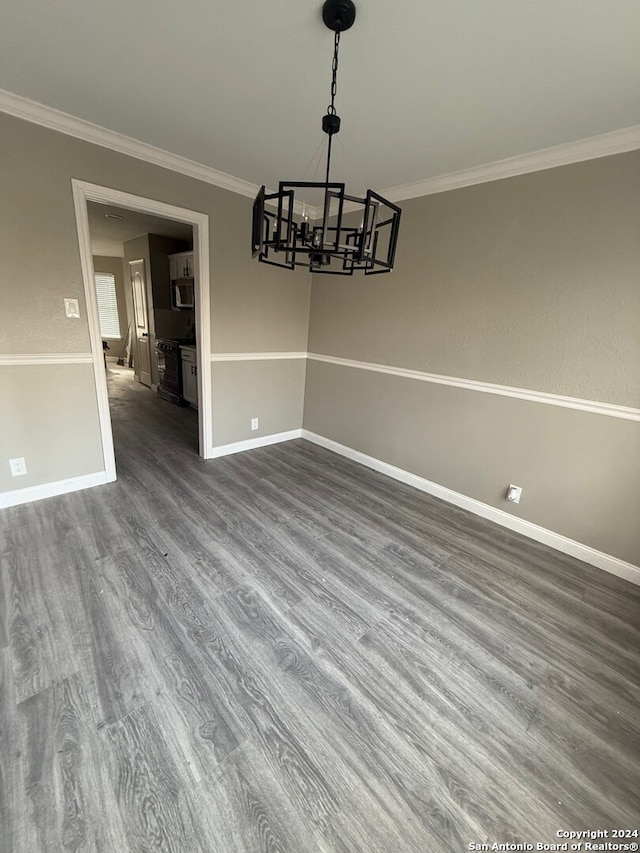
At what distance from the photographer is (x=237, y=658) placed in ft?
5.16

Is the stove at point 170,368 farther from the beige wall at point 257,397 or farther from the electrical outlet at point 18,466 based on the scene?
the electrical outlet at point 18,466

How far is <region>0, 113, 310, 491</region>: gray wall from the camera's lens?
2205 mm

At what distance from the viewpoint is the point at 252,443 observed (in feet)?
12.9

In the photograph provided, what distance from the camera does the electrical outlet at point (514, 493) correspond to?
2.59 meters

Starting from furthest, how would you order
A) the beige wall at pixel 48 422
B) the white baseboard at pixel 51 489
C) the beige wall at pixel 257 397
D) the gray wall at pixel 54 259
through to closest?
the beige wall at pixel 257 397 < the white baseboard at pixel 51 489 < the beige wall at pixel 48 422 < the gray wall at pixel 54 259

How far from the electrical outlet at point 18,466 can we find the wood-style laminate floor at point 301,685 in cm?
26

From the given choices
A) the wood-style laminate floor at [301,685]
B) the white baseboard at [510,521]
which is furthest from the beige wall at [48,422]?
the white baseboard at [510,521]

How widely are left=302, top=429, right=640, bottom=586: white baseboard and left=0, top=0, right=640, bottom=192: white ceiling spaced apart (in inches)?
96.7

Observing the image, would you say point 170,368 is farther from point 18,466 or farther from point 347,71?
point 347,71

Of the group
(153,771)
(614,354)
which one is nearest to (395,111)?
(614,354)

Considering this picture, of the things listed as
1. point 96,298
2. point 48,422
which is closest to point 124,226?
point 96,298

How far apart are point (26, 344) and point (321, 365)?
102 inches

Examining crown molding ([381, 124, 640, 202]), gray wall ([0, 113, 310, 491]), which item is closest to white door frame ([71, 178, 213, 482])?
gray wall ([0, 113, 310, 491])

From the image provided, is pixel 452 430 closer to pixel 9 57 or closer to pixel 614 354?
pixel 614 354
